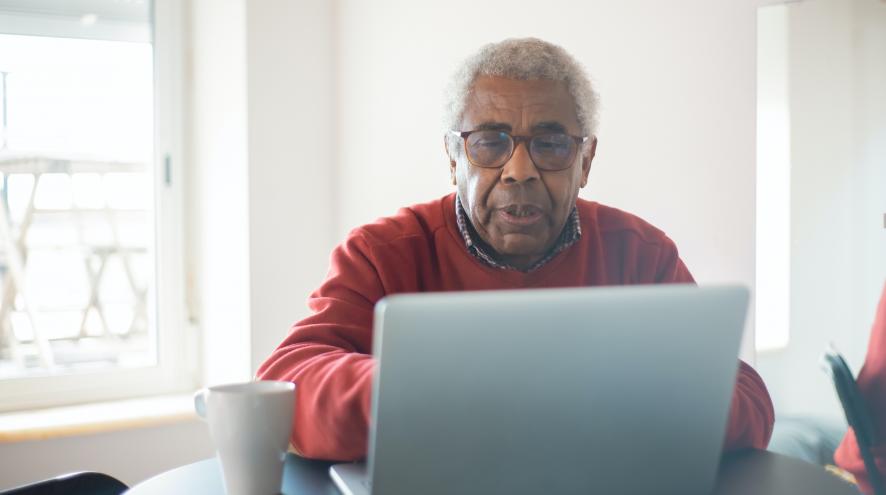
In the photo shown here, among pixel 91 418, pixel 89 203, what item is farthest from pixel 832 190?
pixel 89 203

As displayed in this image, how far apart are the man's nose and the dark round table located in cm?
55

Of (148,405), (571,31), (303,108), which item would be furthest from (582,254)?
(148,405)

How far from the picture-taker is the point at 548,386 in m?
0.65

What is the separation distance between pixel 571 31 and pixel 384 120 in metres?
0.79

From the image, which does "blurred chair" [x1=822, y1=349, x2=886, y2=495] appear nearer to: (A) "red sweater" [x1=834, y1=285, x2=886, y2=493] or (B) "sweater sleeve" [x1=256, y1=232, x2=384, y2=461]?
(A) "red sweater" [x1=834, y1=285, x2=886, y2=493]

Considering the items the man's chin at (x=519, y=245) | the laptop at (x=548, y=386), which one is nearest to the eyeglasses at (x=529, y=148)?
the man's chin at (x=519, y=245)

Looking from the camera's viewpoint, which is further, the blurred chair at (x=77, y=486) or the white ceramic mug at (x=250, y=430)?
the blurred chair at (x=77, y=486)

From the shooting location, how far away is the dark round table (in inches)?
35.3

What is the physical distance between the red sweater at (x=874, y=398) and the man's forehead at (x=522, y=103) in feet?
2.14

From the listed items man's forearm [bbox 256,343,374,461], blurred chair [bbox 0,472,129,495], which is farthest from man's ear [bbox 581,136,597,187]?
blurred chair [bbox 0,472,129,495]

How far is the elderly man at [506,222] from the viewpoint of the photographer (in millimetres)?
1367

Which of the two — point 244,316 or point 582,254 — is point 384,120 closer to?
point 244,316

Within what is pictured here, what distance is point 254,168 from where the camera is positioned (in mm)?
2635

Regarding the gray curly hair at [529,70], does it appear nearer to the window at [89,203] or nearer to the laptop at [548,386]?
the laptop at [548,386]
